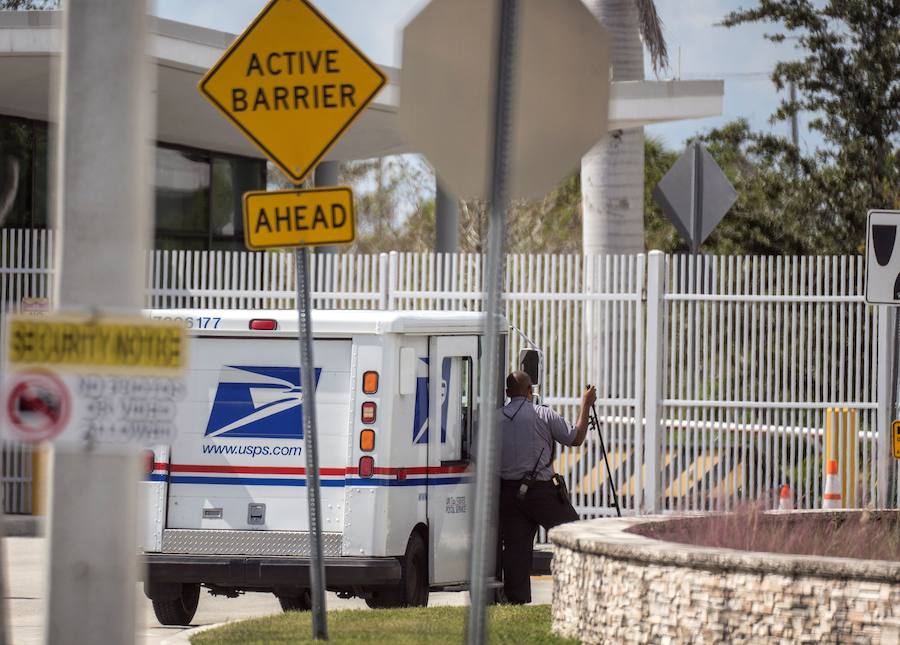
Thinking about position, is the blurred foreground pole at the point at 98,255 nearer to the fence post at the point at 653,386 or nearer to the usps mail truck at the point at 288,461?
the usps mail truck at the point at 288,461

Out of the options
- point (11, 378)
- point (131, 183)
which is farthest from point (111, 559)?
point (131, 183)

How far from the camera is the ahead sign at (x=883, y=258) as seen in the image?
11.4m

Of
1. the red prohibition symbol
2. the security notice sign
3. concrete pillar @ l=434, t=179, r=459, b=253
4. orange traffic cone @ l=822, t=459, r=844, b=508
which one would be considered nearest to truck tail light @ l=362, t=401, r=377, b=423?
orange traffic cone @ l=822, t=459, r=844, b=508

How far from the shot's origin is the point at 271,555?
419 inches

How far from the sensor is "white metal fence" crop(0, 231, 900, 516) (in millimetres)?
16094

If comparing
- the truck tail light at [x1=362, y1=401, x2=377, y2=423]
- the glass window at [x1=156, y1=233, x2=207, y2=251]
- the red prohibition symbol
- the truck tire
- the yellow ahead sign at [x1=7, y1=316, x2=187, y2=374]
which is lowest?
the truck tire

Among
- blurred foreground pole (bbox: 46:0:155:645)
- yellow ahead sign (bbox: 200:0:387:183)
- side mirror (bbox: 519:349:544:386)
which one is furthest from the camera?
side mirror (bbox: 519:349:544:386)

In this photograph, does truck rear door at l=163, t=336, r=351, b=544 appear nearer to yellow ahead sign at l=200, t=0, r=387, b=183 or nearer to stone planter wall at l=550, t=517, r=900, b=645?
stone planter wall at l=550, t=517, r=900, b=645

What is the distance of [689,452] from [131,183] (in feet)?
39.0

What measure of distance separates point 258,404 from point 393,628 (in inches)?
89.0

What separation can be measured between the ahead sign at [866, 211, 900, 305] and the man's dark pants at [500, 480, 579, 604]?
2.64m

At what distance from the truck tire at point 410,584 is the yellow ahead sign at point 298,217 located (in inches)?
139

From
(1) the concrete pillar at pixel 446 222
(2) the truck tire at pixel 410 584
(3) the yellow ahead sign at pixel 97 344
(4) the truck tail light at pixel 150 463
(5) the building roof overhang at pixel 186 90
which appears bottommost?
(2) the truck tire at pixel 410 584

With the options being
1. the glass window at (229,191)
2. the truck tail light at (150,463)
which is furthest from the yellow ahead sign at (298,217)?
the glass window at (229,191)
